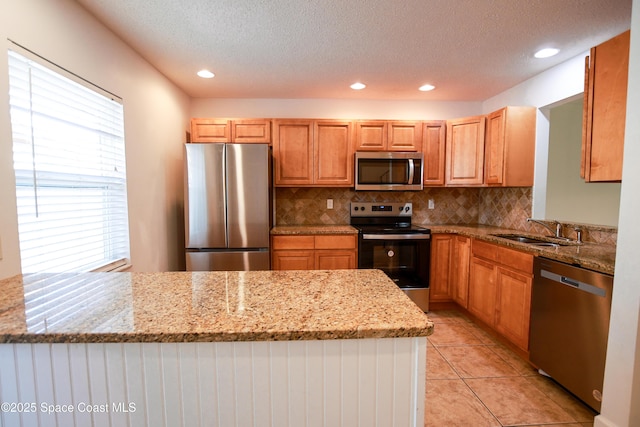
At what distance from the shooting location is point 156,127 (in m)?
2.56

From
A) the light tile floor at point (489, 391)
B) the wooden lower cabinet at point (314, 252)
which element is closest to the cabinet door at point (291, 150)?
the wooden lower cabinet at point (314, 252)

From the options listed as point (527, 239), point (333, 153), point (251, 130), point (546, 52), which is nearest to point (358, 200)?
point (333, 153)

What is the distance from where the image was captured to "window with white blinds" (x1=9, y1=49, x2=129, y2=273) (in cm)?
137

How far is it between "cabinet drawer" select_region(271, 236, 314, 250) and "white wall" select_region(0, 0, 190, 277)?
3.27 feet

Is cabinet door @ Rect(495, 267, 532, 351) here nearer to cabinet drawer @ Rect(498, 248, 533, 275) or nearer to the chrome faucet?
cabinet drawer @ Rect(498, 248, 533, 275)

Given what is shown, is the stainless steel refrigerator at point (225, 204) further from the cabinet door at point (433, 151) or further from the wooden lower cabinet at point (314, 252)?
the cabinet door at point (433, 151)

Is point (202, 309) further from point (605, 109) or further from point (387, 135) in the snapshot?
point (387, 135)

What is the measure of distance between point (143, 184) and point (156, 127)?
1.86 ft

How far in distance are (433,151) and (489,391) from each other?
2.31 meters

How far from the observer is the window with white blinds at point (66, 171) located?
1370 millimetres

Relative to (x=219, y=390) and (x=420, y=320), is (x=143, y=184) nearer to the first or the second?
(x=219, y=390)

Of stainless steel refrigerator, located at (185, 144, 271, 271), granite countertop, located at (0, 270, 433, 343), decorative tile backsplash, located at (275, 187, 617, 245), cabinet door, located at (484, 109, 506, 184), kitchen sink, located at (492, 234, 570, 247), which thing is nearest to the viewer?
granite countertop, located at (0, 270, 433, 343)

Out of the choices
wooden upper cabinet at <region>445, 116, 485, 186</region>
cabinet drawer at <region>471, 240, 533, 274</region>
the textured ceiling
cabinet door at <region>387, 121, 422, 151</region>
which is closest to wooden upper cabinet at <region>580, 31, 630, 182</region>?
the textured ceiling

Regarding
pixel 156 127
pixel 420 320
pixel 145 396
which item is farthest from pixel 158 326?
pixel 156 127
